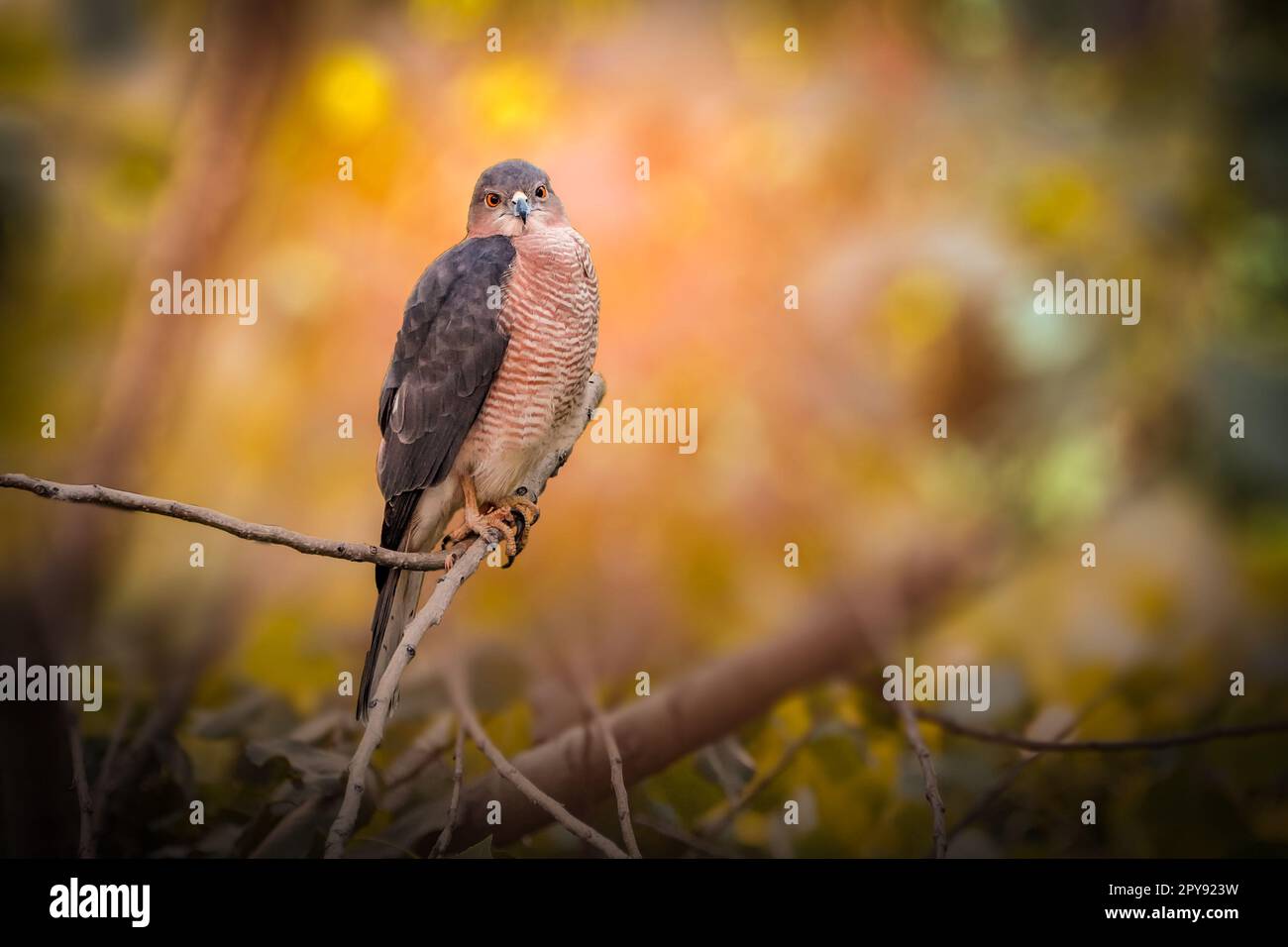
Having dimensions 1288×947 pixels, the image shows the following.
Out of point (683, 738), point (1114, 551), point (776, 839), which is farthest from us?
point (1114, 551)

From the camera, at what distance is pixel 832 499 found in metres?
3.56

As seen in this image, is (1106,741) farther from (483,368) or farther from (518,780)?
(483,368)

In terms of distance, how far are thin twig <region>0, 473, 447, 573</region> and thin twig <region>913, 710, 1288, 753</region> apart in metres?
1.63

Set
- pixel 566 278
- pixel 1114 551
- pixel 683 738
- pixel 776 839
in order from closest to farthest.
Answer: pixel 566 278
pixel 683 738
pixel 776 839
pixel 1114 551

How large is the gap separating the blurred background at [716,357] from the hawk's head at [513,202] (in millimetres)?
595

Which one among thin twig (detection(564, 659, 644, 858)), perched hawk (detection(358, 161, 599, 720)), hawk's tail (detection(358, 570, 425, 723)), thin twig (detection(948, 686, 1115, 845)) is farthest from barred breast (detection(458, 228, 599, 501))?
thin twig (detection(948, 686, 1115, 845))

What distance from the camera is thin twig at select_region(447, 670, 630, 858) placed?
8.25ft

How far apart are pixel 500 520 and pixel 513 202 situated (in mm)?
804

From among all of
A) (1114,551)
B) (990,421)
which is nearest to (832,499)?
(990,421)

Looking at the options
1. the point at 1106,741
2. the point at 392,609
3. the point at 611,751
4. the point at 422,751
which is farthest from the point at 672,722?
the point at 1106,741

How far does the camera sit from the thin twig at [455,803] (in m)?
2.75

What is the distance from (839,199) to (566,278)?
1.18 meters

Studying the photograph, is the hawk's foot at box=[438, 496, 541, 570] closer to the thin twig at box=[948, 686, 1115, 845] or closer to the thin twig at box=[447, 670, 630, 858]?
the thin twig at box=[447, 670, 630, 858]
